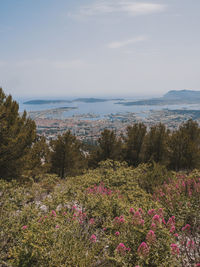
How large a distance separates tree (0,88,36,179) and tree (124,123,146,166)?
7.62 metres

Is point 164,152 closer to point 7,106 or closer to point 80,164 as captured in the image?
point 80,164

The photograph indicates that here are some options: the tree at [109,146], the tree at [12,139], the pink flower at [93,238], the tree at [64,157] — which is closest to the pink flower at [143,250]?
the pink flower at [93,238]

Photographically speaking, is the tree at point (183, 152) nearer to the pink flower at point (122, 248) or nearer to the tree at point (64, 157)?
the tree at point (64, 157)

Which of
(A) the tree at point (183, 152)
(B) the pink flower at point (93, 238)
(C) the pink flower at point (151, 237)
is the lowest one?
(A) the tree at point (183, 152)

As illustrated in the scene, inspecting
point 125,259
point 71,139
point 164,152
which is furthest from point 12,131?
point 164,152

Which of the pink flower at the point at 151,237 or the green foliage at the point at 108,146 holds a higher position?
the pink flower at the point at 151,237

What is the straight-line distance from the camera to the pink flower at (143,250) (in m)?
2.34

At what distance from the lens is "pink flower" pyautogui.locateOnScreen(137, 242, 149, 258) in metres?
2.34

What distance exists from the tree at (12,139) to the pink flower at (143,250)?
Result: 21.3ft

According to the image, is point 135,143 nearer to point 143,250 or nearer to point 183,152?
point 183,152

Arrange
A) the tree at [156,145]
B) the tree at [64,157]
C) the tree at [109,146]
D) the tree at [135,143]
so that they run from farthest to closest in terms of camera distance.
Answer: the tree at [135,143] < the tree at [109,146] < the tree at [156,145] < the tree at [64,157]

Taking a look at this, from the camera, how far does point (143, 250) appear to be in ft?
7.73

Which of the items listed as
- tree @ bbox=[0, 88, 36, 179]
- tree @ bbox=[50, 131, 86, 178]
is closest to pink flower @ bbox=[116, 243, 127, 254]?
tree @ bbox=[0, 88, 36, 179]

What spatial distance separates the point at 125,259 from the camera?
2.39 meters
